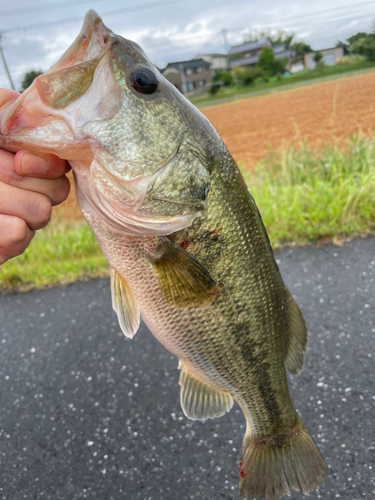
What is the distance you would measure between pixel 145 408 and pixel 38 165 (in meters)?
1.80

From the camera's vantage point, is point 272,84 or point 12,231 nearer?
point 12,231

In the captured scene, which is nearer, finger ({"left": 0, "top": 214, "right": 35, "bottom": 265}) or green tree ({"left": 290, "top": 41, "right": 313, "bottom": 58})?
finger ({"left": 0, "top": 214, "right": 35, "bottom": 265})

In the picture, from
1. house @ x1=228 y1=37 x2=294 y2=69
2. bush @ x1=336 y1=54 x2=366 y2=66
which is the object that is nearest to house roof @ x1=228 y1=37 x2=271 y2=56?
house @ x1=228 y1=37 x2=294 y2=69

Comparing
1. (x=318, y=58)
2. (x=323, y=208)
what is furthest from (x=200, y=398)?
(x=318, y=58)

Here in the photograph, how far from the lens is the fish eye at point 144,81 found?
919 millimetres

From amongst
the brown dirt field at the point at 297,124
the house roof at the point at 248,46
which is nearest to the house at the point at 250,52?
the house roof at the point at 248,46

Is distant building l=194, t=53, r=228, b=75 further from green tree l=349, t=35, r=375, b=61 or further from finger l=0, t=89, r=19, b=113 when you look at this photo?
finger l=0, t=89, r=19, b=113

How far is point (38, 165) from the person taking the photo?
36.1 inches

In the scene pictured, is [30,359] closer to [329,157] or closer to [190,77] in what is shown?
[329,157]

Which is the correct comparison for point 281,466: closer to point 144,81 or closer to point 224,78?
point 144,81

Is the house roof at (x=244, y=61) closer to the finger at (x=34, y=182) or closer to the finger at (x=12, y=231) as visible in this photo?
the finger at (x=34, y=182)

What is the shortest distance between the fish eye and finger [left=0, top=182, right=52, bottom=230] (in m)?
0.41

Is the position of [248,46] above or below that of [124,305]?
above

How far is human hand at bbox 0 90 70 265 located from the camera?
0.92 metres
